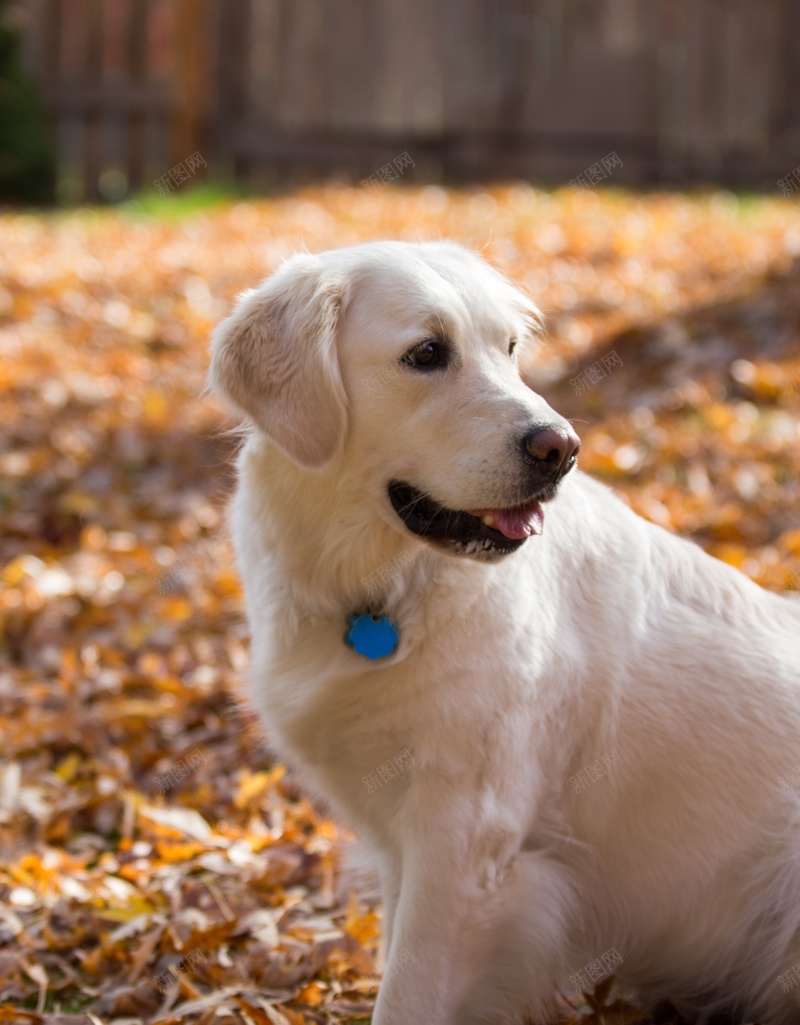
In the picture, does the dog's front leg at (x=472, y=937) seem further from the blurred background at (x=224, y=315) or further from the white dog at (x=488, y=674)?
the blurred background at (x=224, y=315)

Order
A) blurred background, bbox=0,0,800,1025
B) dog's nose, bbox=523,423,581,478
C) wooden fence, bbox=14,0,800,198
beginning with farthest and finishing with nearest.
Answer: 1. wooden fence, bbox=14,0,800,198
2. blurred background, bbox=0,0,800,1025
3. dog's nose, bbox=523,423,581,478

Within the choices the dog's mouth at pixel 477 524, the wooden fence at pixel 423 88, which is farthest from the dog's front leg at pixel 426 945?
the wooden fence at pixel 423 88

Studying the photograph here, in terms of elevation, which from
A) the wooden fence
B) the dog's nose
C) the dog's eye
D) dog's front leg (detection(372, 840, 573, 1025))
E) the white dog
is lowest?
the wooden fence

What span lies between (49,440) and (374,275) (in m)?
4.02

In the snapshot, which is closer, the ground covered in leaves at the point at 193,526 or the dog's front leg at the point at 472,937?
the dog's front leg at the point at 472,937

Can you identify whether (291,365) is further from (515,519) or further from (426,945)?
(426,945)

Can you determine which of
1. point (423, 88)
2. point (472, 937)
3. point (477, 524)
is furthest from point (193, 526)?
point (423, 88)

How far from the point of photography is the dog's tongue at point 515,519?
2.38 m

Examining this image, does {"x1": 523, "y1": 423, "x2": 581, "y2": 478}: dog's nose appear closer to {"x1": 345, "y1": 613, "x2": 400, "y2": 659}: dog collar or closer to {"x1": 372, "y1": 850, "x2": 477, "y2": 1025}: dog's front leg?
{"x1": 345, "y1": 613, "x2": 400, "y2": 659}: dog collar

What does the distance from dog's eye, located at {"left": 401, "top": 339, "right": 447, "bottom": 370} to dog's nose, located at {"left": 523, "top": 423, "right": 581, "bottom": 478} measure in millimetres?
280

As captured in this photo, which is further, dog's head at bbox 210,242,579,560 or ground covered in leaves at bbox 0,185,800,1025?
ground covered in leaves at bbox 0,185,800,1025

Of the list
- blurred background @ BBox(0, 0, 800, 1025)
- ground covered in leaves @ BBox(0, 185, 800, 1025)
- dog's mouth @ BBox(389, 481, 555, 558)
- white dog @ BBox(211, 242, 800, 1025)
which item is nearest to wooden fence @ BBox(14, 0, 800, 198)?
blurred background @ BBox(0, 0, 800, 1025)

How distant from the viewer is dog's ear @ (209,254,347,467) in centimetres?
245

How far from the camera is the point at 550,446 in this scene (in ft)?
7.61
